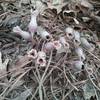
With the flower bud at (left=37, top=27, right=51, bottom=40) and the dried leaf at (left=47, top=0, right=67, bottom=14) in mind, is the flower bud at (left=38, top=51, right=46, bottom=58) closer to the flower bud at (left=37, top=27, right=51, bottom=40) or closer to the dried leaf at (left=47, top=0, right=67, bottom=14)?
the flower bud at (left=37, top=27, right=51, bottom=40)

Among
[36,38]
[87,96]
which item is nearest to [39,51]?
[36,38]

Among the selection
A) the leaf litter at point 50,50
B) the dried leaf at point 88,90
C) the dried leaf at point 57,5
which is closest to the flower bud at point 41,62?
the leaf litter at point 50,50

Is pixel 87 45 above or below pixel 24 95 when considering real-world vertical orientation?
above

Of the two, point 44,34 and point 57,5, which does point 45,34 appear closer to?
point 44,34

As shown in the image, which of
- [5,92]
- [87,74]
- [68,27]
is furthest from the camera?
[68,27]

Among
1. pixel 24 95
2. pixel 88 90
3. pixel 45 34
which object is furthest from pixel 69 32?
pixel 24 95

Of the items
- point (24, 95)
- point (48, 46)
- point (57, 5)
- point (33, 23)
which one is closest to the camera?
point (24, 95)

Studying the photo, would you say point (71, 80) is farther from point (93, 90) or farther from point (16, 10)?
point (16, 10)

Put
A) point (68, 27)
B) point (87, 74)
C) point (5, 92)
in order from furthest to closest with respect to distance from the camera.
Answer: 1. point (68, 27)
2. point (87, 74)
3. point (5, 92)
